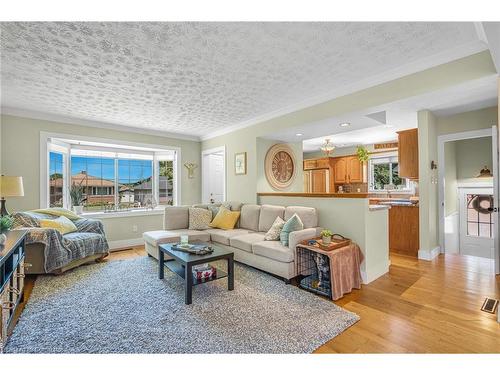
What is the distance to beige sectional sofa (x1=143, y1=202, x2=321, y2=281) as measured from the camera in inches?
116

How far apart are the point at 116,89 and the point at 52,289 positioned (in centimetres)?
254

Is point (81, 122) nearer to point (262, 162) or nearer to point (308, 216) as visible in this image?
point (262, 162)

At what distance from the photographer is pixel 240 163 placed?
5.04 meters

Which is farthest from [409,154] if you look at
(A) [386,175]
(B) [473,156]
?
(A) [386,175]

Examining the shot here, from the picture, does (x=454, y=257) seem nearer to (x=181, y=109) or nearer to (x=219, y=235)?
(x=219, y=235)

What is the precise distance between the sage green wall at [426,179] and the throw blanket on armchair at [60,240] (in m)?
5.04

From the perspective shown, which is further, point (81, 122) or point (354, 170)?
point (354, 170)

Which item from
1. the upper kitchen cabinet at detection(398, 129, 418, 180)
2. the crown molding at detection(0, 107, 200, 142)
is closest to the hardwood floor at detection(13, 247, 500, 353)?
the upper kitchen cabinet at detection(398, 129, 418, 180)

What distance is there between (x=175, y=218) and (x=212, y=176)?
2.11 metres

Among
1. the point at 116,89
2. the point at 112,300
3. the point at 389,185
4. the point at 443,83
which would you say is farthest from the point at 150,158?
the point at 389,185

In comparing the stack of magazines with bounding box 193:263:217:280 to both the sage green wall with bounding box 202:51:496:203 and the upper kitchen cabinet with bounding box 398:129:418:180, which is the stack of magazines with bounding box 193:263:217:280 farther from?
the upper kitchen cabinet with bounding box 398:129:418:180

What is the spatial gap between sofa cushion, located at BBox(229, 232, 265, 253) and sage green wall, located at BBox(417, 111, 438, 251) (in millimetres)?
2588

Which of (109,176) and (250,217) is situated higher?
(109,176)

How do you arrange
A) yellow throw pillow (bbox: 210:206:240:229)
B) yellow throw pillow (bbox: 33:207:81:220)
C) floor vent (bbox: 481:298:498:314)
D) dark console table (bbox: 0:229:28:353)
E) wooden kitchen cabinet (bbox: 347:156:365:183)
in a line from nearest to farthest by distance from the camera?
dark console table (bbox: 0:229:28:353), floor vent (bbox: 481:298:498:314), yellow throw pillow (bbox: 33:207:81:220), yellow throw pillow (bbox: 210:206:240:229), wooden kitchen cabinet (bbox: 347:156:365:183)
